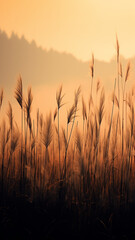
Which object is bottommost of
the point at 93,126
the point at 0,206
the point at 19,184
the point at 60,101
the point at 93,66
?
the point at 0,206

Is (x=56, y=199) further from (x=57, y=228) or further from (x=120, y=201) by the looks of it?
(x=120, y=201)

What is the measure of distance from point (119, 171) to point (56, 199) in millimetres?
621

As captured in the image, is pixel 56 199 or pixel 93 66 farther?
pixel 93 66

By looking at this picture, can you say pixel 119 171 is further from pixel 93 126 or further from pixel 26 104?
pixel 26 104

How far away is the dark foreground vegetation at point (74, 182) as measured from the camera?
8.18ft

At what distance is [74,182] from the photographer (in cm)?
262

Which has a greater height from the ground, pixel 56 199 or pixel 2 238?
pixel 56 199

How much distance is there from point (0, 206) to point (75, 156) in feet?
2.53

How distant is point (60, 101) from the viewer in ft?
8.76

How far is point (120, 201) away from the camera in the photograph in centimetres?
266

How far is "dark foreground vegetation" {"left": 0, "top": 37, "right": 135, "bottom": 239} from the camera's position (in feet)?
8.18

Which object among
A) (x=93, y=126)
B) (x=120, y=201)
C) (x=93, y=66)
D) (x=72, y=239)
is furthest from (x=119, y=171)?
(x=93, y=66)

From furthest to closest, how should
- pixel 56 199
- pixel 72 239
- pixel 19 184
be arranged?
pixel 19 184 → pixel 56 199 → pixel 72 239

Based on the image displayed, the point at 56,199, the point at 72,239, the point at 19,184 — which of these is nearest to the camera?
the point at 72,239
